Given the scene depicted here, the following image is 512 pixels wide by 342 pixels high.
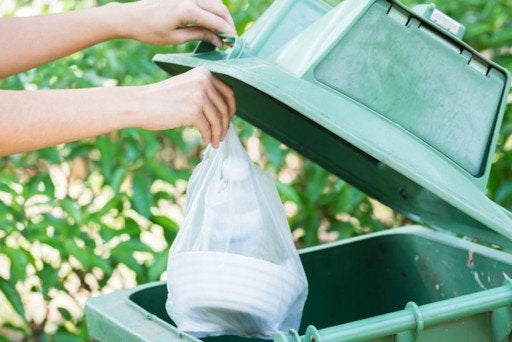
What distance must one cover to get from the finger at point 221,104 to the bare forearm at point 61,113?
155 millimetres

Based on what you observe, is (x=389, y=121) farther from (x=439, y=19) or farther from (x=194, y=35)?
(x=194, y=35)

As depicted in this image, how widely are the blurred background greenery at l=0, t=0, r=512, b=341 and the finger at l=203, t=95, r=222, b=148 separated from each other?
3.39 ft

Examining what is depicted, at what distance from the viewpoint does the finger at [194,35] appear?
223 centimetres

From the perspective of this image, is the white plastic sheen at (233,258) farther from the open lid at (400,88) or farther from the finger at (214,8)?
the finger at (214,8)

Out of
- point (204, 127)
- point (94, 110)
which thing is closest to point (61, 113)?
point (94, 110)

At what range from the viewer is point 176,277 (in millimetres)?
1952

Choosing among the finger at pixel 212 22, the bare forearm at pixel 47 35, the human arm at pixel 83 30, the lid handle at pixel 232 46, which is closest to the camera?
the lid handle at pixel 232 46

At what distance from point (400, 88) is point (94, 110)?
24.0 inches

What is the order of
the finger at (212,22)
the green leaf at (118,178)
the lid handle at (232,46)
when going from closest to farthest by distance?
the lid handle at (232,46), the finger at (212,22), the green leaf at (118,178)

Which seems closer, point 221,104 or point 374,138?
point 374,138

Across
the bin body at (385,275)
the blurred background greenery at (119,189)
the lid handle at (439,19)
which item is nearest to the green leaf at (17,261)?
the blurred background greenery at (119,189)

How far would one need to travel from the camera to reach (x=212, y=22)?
7.19 ft

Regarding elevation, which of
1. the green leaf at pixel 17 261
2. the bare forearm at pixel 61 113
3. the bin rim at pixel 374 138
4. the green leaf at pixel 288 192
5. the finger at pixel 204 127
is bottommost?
the green leaf at pixel 17 261

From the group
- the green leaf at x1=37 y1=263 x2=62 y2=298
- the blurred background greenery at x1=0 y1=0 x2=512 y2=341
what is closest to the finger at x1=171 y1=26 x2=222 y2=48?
the blurred background greenery at x1=0 y1=0 x2=512 y2=341
